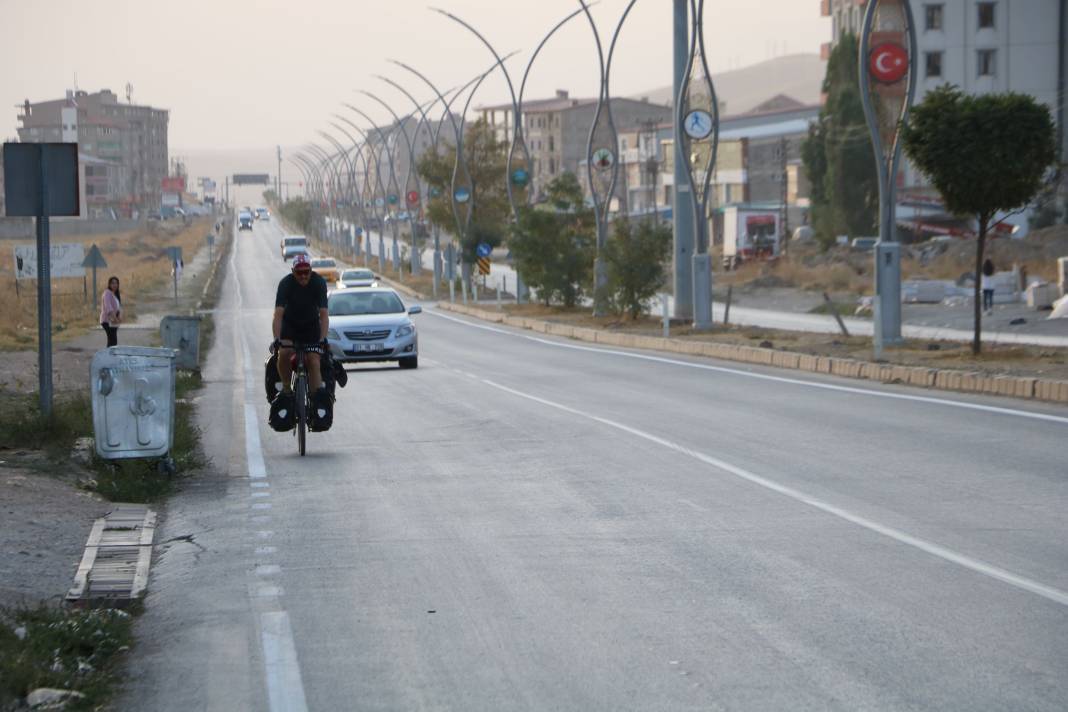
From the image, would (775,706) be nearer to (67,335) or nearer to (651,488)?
(651,488)

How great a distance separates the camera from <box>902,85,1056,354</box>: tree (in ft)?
74.3

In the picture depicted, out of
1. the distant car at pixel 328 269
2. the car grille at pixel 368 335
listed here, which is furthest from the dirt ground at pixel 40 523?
the distant car at pixel 328 269

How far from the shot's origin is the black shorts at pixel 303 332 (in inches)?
570

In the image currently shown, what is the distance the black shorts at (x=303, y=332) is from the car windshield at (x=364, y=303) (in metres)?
15.3

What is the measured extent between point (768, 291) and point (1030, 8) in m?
34.3

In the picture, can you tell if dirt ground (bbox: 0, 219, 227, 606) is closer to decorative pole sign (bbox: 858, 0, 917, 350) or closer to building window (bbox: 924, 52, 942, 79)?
decorative pole sign (bbox: 858, 0, 917, 350)

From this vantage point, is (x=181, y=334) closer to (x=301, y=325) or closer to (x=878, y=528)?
(x=301, y=325)

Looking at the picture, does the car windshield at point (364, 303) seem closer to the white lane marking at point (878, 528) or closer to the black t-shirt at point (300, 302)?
the white lane marking at point (878, 528)

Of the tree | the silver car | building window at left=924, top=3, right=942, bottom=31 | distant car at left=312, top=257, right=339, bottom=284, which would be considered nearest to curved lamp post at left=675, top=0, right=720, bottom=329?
the silver car

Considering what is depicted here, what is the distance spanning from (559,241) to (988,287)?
13.5 meters

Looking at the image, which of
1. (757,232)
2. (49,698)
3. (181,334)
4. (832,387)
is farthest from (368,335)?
(757,232)

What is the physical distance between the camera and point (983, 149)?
74.1ft

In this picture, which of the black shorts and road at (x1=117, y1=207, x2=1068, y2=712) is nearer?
road at (x1=117, y1=207, x2=1068, y2=712)

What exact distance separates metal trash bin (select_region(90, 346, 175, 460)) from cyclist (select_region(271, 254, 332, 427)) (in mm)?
1718
